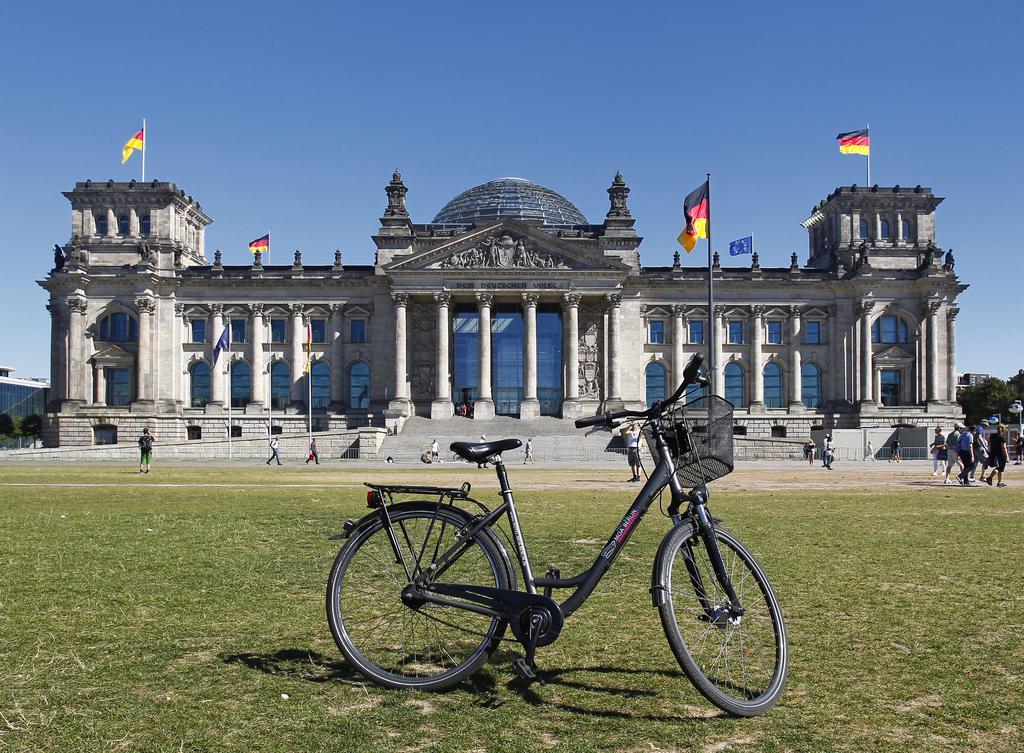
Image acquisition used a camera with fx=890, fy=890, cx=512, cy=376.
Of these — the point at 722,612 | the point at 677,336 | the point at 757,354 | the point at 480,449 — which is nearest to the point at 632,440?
the point at 722,612

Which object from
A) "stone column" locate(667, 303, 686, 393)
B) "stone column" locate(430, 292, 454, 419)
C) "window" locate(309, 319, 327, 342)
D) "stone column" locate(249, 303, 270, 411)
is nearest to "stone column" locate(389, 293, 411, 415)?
"stone column" locate(430, 292, 454, 419)

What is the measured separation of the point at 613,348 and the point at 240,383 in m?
32.9

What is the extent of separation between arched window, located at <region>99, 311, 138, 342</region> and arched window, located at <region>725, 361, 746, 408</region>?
52.1 meters

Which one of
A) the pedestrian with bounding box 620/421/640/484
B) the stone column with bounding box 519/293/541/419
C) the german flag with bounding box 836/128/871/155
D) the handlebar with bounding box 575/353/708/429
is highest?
the german flag with bounding box 836/128/871/155

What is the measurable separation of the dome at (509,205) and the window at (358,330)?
15741 mm

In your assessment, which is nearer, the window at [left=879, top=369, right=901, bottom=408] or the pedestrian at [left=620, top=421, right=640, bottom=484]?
the pedestrian at [left=620, top=421, right=640, bottom=484]

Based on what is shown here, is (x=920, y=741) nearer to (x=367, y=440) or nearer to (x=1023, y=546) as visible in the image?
(x=1023, y=546)

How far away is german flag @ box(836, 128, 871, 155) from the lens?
63.5 metres

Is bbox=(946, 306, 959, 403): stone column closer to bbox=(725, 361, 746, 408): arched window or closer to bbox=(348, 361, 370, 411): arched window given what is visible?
bbox=(725, 361, 746, 408): arched window

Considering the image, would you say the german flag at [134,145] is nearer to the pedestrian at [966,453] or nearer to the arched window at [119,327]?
the arched window at [119,327]

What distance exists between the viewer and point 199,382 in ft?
259

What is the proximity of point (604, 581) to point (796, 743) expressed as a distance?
494 centimetres

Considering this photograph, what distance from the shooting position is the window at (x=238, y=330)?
78500 mm

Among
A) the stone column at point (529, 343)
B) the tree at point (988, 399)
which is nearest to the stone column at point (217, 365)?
the stone column at point (529, 343)
